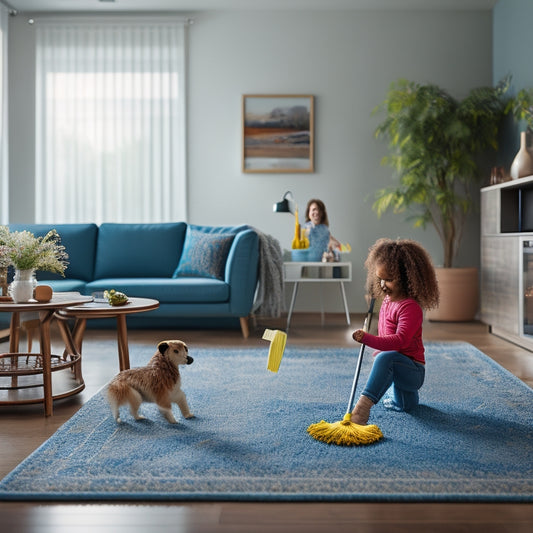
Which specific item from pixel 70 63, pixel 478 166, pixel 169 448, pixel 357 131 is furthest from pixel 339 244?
pixel 169 448

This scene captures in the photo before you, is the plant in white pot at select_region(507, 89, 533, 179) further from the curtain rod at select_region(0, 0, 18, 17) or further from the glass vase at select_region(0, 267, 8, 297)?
the curtain rod at select_region(0, 0, 18, 17)

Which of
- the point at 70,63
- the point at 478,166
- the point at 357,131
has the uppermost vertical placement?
the point at 70,63

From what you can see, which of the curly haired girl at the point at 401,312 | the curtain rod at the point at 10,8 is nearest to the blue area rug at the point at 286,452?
the curly haired girl at the point at 401,312

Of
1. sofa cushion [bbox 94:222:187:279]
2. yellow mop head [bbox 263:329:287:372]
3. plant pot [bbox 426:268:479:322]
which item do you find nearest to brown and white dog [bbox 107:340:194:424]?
yellow mop head [bbox 263:329:287:372]

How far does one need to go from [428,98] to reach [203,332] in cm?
267

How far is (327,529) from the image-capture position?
1356mm

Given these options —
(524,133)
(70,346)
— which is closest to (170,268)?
(70,346)

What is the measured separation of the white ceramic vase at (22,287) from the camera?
2455 millimetres

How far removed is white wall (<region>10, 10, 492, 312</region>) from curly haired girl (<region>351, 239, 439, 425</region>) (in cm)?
333

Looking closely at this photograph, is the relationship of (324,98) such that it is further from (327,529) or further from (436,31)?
(327,529)

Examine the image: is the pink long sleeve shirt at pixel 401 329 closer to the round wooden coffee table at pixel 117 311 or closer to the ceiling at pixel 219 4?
the round wooden coffee table at pixel 117 311

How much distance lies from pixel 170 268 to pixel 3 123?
2.21m

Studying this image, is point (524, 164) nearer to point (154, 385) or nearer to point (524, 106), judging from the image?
point (524, 106)

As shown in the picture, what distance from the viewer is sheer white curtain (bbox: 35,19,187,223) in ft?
18.0
